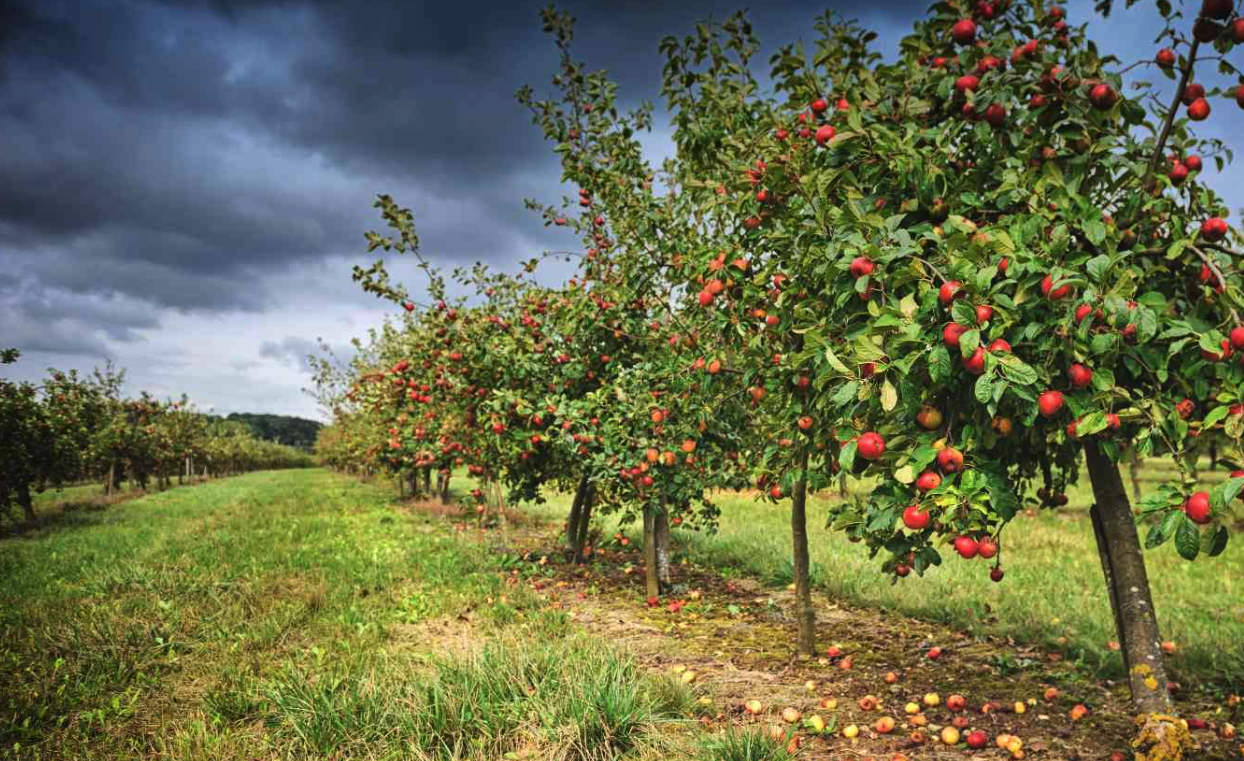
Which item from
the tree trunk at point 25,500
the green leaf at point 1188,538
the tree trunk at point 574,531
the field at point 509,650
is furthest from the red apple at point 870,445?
the tree trunk at point 25,500

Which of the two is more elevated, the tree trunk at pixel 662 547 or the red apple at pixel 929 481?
the red apple at pixel 929 481

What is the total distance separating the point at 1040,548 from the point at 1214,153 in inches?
366

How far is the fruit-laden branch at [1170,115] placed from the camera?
2999 mm

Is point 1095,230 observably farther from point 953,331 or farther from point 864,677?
point 864,677

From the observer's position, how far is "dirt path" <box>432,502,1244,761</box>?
12.3 ft

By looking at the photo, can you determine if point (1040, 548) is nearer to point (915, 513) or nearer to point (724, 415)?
point (724, 415)

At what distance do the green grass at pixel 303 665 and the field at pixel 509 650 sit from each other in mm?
20

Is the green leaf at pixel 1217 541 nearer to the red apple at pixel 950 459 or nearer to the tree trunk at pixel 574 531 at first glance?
the red apple at pixel 950 459

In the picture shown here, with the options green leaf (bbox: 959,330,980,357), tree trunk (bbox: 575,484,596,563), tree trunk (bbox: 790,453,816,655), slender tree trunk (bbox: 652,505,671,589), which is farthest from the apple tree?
tree trunk (bbox: 575,484,596,563)

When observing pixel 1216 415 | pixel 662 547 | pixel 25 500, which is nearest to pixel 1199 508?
pixel 1216 415

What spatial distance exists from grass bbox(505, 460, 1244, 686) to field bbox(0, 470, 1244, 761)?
45 mm

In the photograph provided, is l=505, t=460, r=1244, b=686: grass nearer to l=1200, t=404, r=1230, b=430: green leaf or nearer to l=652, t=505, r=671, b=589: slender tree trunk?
l=1200, t=404, r=1230, b=430: green leaf

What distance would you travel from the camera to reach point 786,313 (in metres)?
3.94

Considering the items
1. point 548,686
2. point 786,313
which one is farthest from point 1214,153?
point 548,686
